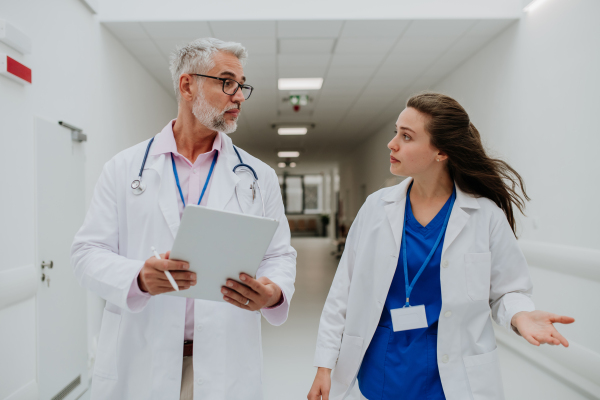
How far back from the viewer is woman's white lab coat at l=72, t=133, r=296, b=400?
122 centimetres

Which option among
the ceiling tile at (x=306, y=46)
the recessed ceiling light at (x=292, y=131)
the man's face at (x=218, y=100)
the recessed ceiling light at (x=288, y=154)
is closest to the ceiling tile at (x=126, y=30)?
the ceiling tile at (x=306, y=46)

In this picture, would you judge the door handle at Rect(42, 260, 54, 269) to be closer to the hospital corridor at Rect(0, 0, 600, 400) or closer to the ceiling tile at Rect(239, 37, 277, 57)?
the hospital corridor at Rect(0, 0, 600, 400)

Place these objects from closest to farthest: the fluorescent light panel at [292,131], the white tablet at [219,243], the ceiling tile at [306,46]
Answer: the white tablet at [219,243] → the ceiling tile at [306,46] → the fluorescent light panel at [292,131]

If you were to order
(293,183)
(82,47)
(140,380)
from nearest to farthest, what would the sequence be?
(140,380), (82,47), (293,183)

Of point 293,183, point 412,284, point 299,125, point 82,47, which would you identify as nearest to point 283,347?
point 412,284

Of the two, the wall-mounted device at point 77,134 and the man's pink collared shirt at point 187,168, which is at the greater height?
the wall-mounted device at point 77,134

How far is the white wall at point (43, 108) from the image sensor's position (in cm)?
236

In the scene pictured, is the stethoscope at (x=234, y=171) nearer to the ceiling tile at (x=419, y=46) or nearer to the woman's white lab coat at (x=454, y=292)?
the woman's white lab coat at (x=454, y=292)

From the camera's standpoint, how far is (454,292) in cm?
137

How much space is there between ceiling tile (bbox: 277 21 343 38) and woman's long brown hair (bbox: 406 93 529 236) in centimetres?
268

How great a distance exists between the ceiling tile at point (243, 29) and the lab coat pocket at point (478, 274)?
3.21m

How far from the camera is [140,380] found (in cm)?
123

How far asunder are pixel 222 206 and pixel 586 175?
285 centimetres

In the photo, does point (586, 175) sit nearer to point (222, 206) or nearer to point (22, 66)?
point (222, 206)
